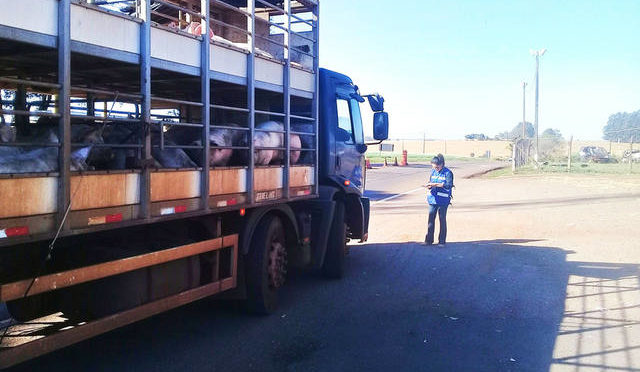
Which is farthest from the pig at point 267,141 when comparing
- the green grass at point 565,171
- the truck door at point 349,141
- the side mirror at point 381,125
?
the green grass at point 565,171

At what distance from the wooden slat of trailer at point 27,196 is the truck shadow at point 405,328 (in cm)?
185

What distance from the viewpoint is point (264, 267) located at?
6.20m

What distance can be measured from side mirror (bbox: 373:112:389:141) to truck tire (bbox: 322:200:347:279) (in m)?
1.36

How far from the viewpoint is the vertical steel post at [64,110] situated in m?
3.52

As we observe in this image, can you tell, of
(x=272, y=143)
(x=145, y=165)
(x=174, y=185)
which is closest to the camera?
(x=145, y=165)

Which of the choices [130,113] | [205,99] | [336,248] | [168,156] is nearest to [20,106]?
[130,113]

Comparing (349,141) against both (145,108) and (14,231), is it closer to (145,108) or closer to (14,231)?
(145,108)

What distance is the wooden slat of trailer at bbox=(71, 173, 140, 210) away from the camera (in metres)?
3.68

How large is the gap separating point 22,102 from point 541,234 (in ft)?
36.1

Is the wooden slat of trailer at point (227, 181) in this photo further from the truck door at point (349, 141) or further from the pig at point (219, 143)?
the truck door at point (349, 141)

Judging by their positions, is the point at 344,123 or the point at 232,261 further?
the point at 344,123

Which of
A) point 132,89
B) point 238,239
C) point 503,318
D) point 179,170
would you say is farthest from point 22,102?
point 503,318

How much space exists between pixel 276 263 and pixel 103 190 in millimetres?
2985

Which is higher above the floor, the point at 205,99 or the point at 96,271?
the point at 205,99
